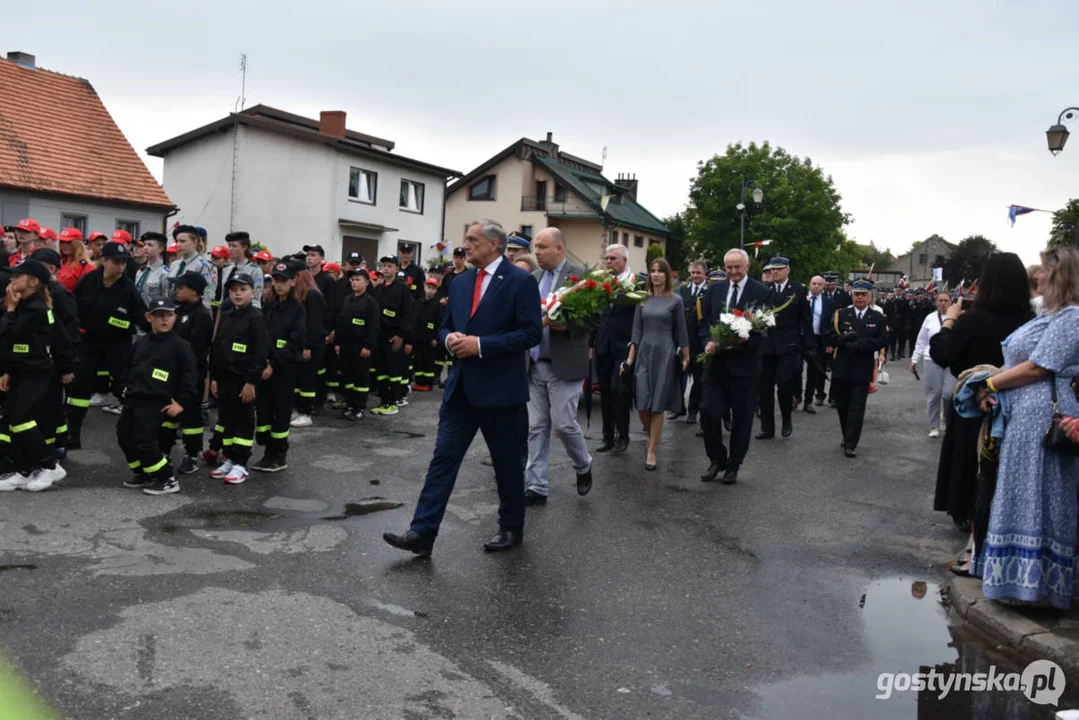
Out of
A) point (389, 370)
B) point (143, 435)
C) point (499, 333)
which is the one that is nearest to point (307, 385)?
point (389, 370)

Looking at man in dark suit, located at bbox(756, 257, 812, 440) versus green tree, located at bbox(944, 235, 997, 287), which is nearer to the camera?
man in dark suit, located at bbox(756, 257, 812, 440)

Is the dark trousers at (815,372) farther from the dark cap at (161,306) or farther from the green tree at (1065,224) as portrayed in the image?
the green tree at (1065,224)

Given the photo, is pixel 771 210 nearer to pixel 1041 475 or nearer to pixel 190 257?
pixel 190 257

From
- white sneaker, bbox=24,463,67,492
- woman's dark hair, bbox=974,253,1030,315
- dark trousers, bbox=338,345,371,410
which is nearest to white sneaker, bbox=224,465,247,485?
white sneaker, bbox=24,463,67,492

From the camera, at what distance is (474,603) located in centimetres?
520

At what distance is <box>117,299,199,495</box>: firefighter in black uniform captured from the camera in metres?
7.41

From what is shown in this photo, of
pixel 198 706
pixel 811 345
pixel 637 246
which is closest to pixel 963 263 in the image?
pixel 637 246

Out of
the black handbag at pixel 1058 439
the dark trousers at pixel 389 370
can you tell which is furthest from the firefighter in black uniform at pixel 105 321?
the black handbag at pixel 1058 439

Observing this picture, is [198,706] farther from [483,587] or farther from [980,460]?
[980,460]

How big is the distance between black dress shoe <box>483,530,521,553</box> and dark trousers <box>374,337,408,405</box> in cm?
660

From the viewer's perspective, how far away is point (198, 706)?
372 cm

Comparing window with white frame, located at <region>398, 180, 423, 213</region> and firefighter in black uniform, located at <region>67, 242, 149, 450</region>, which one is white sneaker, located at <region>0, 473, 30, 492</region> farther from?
window with white frame, located at <region>398, 180, 423, 213</region>

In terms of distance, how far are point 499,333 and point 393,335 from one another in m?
6.91

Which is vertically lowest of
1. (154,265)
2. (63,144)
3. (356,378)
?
(356,378)
